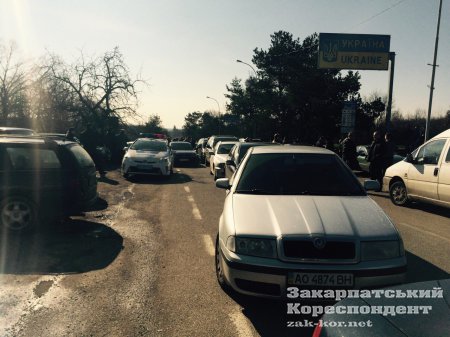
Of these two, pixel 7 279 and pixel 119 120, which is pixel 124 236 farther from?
pixel 119 120

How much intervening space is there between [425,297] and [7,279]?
4382mm

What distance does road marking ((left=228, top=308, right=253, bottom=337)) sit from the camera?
132 inches

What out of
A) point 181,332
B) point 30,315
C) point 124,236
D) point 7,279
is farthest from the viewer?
point 124,236

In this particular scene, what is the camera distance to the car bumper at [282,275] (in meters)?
3.35

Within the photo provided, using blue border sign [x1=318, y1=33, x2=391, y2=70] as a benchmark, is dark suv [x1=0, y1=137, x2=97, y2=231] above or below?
below

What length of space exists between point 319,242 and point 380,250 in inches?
23.5

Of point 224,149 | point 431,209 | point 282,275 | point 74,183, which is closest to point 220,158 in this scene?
point 224,149

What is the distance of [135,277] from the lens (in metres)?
4.66

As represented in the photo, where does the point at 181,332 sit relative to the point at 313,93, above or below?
below

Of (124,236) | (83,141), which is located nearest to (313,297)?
(124,236)

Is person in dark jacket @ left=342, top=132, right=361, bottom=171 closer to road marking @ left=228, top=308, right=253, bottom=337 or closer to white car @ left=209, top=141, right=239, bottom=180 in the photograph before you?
white car @ left=209, top=141, right=239, bottom=180

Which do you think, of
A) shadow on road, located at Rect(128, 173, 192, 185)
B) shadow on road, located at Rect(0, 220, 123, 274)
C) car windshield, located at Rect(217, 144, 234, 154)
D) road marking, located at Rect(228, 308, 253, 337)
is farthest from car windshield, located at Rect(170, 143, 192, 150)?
road marking, located at Rect(228, 308, 253, 337)

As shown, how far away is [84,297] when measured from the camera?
13.4 ft

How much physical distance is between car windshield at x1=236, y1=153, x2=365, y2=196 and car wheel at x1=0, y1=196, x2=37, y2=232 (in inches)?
149
